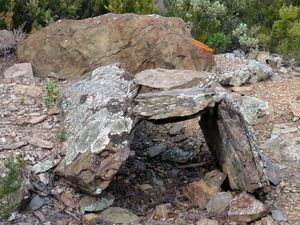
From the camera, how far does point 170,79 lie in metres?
4.54

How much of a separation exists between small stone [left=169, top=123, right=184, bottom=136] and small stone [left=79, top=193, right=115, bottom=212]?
1.20 m

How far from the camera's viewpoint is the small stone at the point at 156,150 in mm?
4889

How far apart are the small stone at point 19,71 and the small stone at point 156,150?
67.8 inches

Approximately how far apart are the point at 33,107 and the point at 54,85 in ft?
1.03

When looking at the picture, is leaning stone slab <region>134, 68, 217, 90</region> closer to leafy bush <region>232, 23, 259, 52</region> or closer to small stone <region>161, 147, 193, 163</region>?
small stone <region>161, 147, 193, 163</region>

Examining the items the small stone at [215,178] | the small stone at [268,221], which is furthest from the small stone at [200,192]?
the small stone at [268,221]

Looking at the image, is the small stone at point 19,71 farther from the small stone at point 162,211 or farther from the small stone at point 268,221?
the small stone at point 268,221

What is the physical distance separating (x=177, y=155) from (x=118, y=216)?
3.19 feet

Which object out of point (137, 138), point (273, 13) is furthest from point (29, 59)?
point (273, 13)

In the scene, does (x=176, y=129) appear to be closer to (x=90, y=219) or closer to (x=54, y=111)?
(x=54, y=111)

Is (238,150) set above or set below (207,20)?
above

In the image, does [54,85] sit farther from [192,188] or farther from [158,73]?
[192,188]

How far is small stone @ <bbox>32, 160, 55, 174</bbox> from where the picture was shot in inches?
173

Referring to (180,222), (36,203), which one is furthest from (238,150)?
(36,203)
